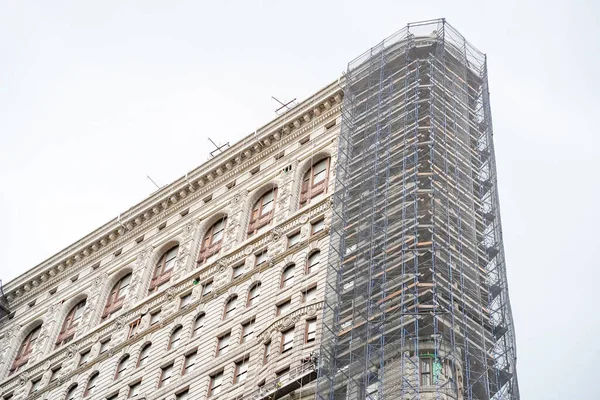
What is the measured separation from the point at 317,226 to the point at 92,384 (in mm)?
15381

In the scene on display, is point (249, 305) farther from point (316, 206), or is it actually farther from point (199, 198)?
point (199, 198)

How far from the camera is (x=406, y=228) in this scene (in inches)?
2520

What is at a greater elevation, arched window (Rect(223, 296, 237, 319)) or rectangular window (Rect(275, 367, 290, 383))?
arched window (Rect(223, 296, 237, 319))

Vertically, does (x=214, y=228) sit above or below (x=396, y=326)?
above

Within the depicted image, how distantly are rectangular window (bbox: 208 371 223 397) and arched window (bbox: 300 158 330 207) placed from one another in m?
12.2

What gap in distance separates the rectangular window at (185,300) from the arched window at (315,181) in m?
7.88

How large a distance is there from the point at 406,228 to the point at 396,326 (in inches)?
255

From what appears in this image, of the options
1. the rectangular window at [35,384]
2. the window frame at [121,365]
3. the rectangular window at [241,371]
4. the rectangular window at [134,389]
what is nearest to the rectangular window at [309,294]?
the rectangular window at [241,371]

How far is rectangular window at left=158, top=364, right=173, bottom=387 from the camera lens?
231 feet

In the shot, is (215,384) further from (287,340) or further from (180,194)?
(180,194)

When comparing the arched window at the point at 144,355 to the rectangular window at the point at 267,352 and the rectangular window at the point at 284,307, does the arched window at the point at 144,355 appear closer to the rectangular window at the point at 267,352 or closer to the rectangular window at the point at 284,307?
the rectangular window at the point at 284,307

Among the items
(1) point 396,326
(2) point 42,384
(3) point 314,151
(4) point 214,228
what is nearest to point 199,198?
(4) point 214,228

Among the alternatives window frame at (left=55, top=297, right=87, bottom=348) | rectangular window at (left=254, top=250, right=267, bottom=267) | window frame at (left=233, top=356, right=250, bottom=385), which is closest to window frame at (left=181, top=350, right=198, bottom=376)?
window frame at (left=233, top=356, right=250, bottom=385)

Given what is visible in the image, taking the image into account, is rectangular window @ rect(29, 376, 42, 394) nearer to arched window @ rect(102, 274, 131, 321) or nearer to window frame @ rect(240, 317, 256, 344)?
arched window @ rect(102, 274, 131, 321)
